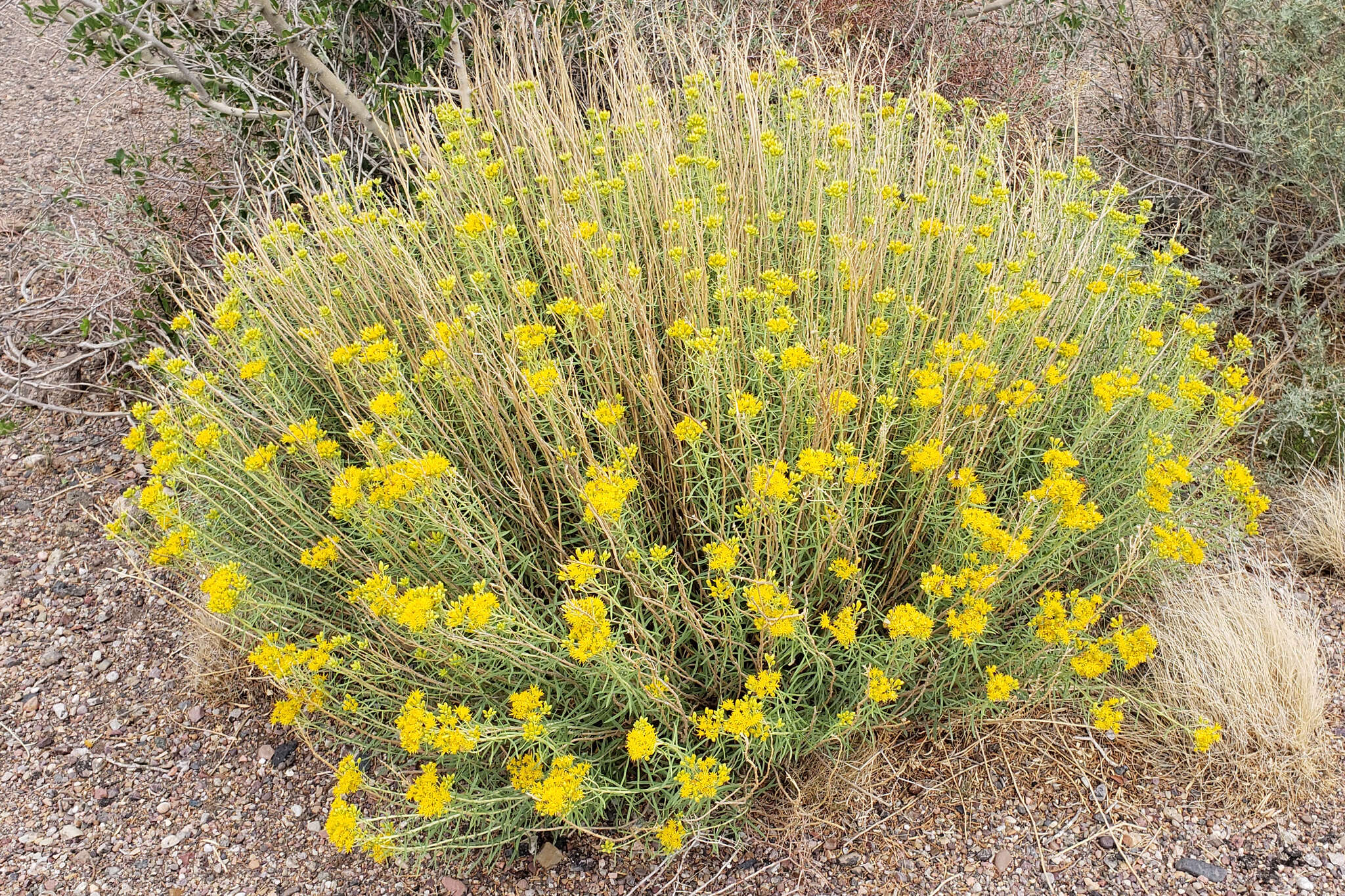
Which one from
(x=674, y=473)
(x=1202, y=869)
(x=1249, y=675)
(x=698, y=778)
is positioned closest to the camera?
(x=698, y=778)

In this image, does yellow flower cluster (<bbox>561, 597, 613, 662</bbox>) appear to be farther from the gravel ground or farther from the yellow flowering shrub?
the gravel ground

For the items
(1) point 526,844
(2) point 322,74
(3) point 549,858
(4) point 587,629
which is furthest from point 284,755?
(2) point 322,74

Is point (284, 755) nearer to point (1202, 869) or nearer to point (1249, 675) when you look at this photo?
point (1202, 869)

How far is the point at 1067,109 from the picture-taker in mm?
5336

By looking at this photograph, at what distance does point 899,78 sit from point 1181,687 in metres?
4.44

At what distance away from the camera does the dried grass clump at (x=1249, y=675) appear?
232 centimetres

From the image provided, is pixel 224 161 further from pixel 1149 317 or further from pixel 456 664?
pixel 1149 317

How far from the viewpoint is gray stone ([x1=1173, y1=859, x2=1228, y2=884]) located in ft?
6.99

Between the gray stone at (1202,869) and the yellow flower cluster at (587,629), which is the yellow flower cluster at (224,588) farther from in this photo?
the gray stone at (1202,869)

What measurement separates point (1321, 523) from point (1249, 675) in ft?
3.37

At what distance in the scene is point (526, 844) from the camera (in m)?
2.34

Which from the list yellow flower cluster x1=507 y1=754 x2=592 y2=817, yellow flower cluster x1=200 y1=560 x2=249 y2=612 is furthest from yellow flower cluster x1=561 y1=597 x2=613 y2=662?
yellow flower cluster x1=200 y1=560 x2=249 y2=612

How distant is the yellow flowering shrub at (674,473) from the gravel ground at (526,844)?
0.46ft

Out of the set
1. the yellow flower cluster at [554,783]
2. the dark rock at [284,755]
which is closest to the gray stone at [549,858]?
the yellow flower cluster at [554,783]
